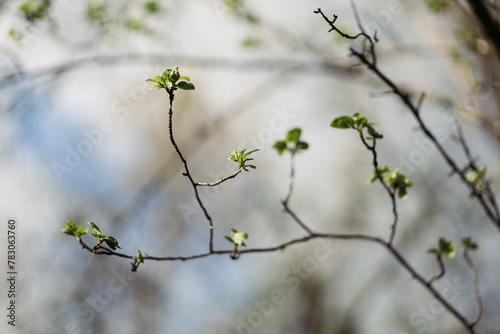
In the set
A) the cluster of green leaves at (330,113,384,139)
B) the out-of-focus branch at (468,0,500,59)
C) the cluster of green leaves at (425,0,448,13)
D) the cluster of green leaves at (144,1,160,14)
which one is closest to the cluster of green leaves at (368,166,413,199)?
the cluster of green leaves at (330,113,384,139)

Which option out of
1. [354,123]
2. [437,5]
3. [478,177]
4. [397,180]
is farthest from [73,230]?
[437,5]

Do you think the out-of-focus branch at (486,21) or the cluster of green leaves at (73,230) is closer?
the cluster of green leaves at (73,230)

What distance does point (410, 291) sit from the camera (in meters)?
6.30

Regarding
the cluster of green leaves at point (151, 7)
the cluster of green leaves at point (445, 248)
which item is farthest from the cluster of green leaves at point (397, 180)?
the cluster of green leaves at point (151, 7)

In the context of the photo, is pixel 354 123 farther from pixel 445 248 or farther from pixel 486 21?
pixel 486 21

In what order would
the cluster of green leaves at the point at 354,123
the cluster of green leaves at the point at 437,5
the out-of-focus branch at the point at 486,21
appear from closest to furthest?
the cluster of green leaves at the point at 354,123, the out-of-focus branch at the point at 486,21, the cluster of green leaves at the point at 437,5

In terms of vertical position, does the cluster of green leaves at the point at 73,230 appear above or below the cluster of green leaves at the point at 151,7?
below

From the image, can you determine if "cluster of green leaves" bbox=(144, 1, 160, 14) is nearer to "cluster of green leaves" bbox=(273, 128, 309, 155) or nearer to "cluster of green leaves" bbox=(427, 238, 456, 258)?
"cluster of green leaves" bbox=(273, 128, 309, 155)

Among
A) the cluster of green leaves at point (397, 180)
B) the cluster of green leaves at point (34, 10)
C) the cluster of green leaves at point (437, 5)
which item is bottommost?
the cluster of green leaves at point (397, 180)

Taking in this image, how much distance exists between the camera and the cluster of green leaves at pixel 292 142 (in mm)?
1429

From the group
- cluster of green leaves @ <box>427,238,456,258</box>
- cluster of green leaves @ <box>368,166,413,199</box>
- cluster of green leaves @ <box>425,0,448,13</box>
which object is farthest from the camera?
cluster of green leaves @ <box>425,0,448,13</box>

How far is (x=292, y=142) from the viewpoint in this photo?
4.80ft

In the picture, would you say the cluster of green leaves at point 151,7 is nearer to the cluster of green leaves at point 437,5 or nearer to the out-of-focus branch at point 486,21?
the cluster of green leaves at point 437,5

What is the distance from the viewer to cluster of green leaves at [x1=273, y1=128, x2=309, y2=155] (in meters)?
1.43
